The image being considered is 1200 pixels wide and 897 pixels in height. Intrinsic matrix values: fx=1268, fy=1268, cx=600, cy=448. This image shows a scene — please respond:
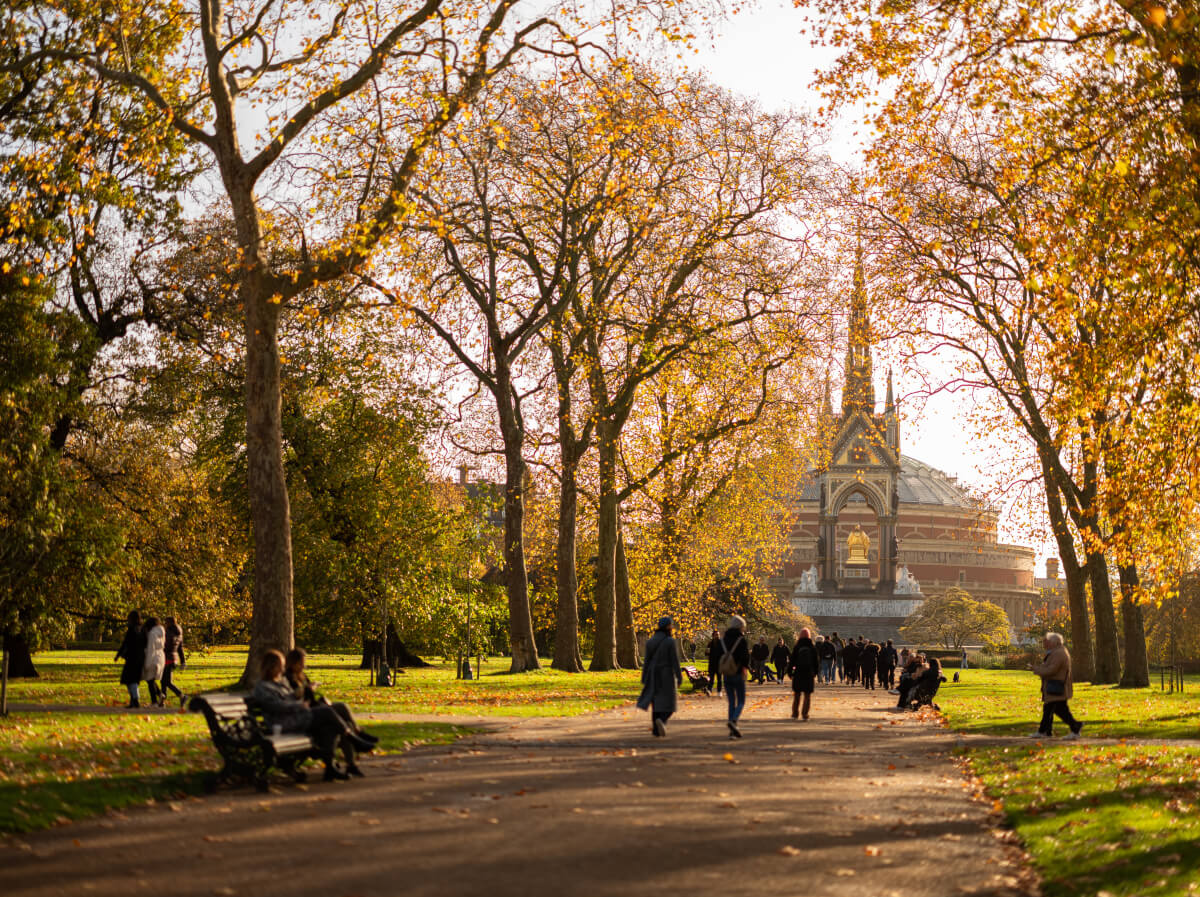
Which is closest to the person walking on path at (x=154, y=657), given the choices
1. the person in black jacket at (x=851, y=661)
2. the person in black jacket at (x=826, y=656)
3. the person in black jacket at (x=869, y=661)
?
the person in black jacket at (x=826, y=656)

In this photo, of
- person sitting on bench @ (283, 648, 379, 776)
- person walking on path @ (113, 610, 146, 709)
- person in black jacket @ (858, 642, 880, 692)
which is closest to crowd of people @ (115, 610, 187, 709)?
person walking on path @ (113, 610, 146, 709)

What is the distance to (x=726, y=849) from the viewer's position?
8680 mm

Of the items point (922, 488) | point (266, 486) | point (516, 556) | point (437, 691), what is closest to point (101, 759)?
point (266, 486)

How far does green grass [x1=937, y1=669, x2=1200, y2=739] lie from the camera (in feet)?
66.1

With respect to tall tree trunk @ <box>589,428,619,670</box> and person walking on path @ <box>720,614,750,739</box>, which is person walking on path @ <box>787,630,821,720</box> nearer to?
person walking on path @ <box>720,614,750,739</box>

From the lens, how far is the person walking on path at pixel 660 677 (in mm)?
16891

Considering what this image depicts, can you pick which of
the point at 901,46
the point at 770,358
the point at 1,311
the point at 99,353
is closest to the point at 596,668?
the point at 770,358

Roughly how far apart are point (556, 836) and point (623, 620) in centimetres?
3368

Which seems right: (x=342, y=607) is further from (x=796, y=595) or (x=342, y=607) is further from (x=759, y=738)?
(x=796, y=595)

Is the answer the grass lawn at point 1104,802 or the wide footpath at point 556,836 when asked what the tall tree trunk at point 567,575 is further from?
the wide footpath at point 556,836

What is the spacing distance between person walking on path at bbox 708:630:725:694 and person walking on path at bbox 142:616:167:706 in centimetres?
913

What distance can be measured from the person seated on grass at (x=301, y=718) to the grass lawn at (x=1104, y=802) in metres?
6.02

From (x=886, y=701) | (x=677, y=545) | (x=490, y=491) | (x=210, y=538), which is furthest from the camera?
(x=677, y=545)

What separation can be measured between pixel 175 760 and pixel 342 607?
19488 millimetres
